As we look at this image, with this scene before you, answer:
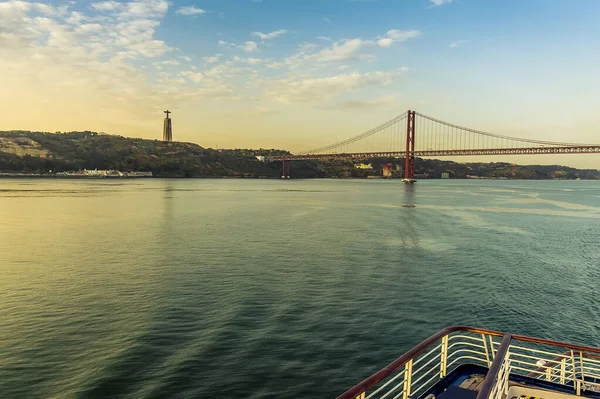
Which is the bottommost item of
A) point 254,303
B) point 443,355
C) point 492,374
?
point 254,303

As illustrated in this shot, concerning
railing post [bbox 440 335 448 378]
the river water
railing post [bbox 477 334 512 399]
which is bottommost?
the river water

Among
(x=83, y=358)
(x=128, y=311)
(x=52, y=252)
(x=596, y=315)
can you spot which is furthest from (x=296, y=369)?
(x=52, y=252)

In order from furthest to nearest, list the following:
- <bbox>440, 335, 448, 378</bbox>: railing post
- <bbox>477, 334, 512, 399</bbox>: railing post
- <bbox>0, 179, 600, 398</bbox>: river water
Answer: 1. <bbox>0, 179, 600, 398</bbox>: river water
2. <bbox>440, 335, 448, 378</bbox>: railing post
3. <bbox>477, 334, 512, 399</bbox>: railing post

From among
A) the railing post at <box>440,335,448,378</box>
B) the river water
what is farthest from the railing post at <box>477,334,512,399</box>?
the river water

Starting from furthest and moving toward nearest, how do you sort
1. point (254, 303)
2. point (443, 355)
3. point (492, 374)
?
point (254, 303) < point (443, 355) < point (492, 374)

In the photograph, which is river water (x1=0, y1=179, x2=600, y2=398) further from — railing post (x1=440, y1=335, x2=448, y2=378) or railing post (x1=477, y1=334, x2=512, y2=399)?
railing post (x1=477, y1=334, x2=512, y2=399)

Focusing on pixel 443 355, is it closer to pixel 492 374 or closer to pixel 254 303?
pixel 492 374

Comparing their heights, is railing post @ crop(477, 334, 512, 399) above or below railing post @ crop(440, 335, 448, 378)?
above

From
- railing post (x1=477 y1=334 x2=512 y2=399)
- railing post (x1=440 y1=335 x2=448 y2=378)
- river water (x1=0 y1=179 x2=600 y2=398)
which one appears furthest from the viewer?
river water (x1=0 y1=179 x2=600 y2=398)

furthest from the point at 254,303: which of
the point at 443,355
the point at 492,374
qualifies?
the point at 492,374

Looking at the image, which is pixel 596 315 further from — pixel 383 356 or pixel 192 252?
pixel 192 252
